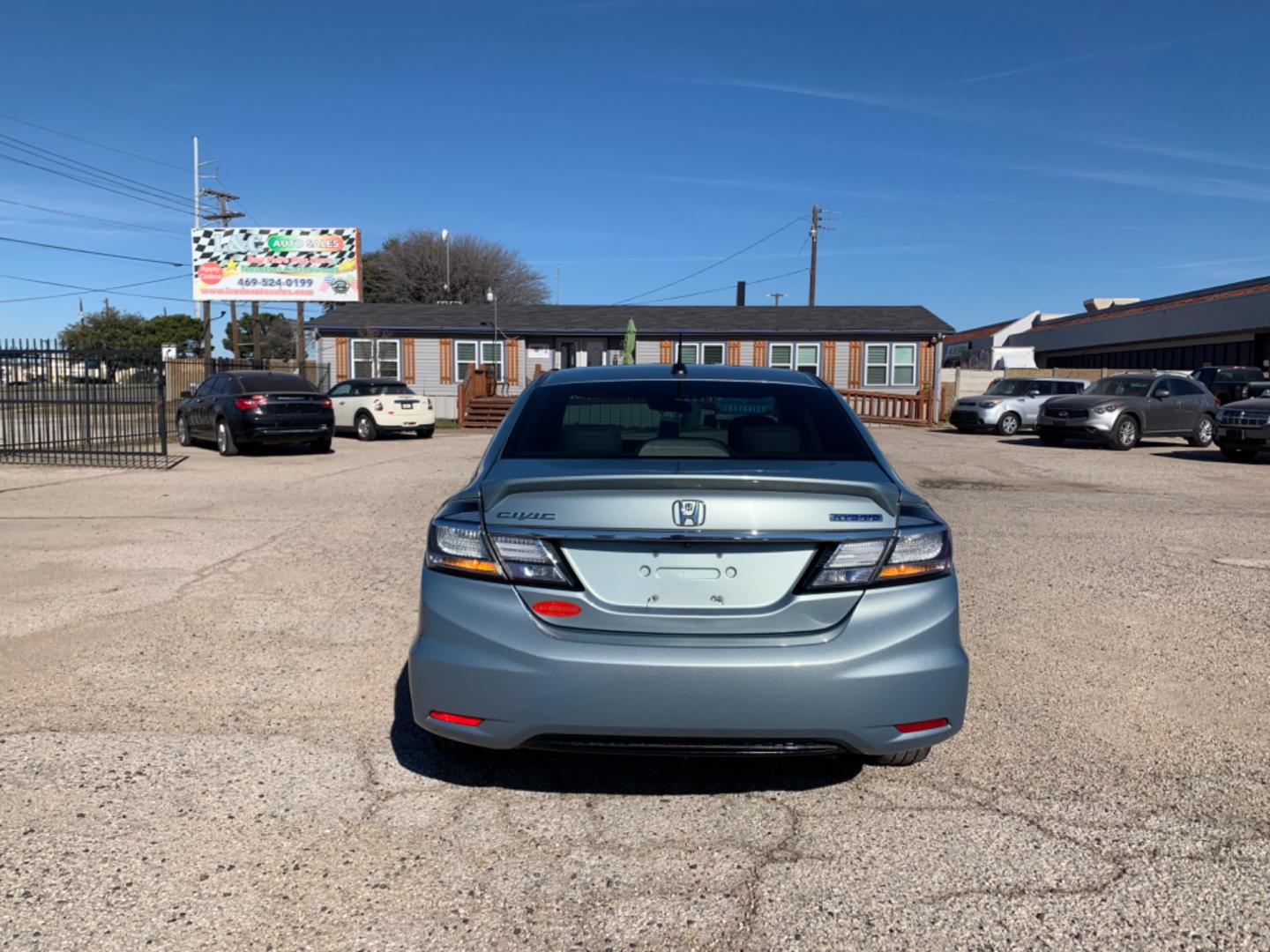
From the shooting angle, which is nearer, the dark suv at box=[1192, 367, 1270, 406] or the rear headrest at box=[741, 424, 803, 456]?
the rear headrest at box=[741, 424, 803, 456]

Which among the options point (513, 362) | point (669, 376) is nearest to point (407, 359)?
point (513, 362)

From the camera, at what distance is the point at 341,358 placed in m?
35.4

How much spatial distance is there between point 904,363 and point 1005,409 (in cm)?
911

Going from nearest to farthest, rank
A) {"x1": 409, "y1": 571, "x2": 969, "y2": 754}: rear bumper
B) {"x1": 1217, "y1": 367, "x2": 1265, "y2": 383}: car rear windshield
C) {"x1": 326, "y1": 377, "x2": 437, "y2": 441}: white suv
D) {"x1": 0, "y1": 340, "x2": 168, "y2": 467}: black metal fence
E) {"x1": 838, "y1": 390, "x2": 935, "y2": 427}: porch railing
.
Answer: {"x1": 409, "y1": 571, "x2": 969, "y2": 754}: rear bumper, {"x1": 0, "y1": 340, "x2": 168, "y2": 467}: black metal fence, {"x1": 326, "y1": 377, "x2": 437, "y2": 441}: white suv, {"x1": 1217, "y1": 367, "x2": 1265, "y2": 383}: car rear windshield, {"x1": 838, "y1": 390, "x2": 935, "y2": 427}: porch railing

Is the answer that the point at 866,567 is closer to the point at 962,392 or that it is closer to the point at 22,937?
the point at 22,937

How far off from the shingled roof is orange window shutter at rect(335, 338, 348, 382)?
1.50 feet

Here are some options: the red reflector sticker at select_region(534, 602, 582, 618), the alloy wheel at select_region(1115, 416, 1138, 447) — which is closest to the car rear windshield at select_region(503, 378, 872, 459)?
the red reflector sticker at select_region(534, 602, 582, 618)

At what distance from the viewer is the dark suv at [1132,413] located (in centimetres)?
1984

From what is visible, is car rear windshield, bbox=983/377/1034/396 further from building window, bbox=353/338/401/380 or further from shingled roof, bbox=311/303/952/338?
building window, bbox=353/338/401/380

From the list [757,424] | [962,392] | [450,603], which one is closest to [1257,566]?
[757,424]

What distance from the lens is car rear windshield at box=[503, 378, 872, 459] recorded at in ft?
12.6

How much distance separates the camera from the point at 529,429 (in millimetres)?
4012

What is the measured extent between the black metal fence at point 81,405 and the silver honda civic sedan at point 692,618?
13278 mm

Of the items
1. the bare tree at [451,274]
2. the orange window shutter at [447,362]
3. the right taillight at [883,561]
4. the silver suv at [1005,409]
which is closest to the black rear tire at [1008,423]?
the silver suv at [1005,409]
